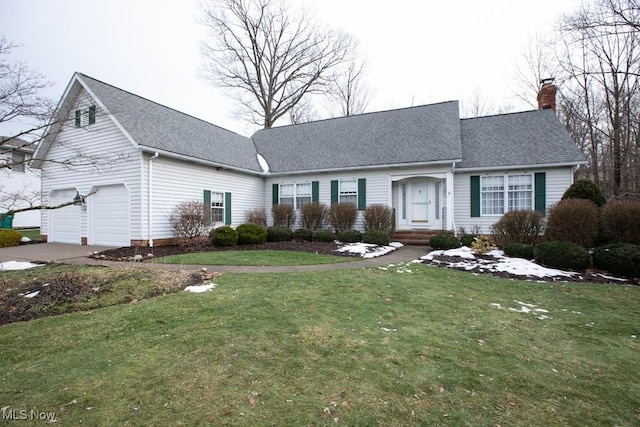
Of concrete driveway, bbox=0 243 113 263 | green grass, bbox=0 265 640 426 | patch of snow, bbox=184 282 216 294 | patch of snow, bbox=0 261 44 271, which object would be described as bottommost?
green grass, bbox=0 265 640 426

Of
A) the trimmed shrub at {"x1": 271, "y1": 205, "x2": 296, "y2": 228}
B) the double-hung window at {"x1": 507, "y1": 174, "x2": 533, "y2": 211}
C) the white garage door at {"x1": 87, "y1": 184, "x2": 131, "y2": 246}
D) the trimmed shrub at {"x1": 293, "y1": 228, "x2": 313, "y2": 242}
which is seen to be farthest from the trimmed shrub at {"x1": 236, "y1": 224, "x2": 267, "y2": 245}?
the double-hung window at {"x1": 507, "y1": 174, "x2": 533, "y2": 211}

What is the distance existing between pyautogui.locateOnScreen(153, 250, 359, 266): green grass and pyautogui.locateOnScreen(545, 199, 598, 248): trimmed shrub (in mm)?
5827

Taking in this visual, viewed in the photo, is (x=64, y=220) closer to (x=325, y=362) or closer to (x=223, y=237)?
(x=223, y=237)

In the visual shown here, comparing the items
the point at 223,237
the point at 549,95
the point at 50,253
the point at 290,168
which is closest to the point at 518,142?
the point at 549,95

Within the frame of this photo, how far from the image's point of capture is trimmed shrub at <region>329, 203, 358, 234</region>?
13844mm

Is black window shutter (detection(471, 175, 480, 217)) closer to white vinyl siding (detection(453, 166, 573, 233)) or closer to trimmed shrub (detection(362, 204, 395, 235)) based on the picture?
white vinyl siding (detection(453, 166, 573, 233))

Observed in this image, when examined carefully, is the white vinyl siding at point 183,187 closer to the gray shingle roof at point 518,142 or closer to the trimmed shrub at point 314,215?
the trimmed shrub at point 314,215

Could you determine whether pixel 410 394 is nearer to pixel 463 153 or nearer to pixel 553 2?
pixel 463 153

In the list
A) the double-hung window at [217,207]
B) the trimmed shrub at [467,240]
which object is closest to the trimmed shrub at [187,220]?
the double-hung window at [217,207]

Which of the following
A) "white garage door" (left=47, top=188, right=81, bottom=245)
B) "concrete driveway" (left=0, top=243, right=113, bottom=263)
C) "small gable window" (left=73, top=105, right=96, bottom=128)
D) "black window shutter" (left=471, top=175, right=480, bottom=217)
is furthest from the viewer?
"black window shutter" (left=471, top=175, right=480, bottom=217)

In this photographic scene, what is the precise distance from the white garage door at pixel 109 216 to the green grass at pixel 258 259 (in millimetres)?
3729

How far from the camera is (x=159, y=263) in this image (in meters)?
8.48

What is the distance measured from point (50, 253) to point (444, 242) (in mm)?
13571

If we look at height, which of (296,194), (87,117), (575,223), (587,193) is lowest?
(575,223)
